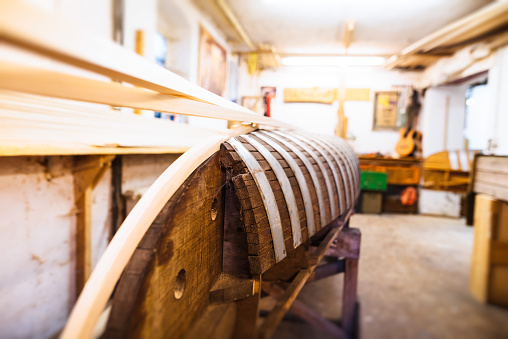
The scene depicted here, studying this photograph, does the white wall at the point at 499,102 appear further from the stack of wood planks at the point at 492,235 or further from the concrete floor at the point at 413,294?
the stack of wood planks at the point at 492,235

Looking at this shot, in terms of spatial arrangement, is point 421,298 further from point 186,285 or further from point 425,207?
point 425,207

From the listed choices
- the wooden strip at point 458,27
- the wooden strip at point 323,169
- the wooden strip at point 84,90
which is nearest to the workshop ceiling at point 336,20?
the wooden strip at point 458,27

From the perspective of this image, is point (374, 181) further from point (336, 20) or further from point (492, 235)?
point (492, 235)

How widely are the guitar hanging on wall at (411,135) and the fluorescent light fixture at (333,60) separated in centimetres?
156

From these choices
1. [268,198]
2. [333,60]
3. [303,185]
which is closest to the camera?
[268,198]

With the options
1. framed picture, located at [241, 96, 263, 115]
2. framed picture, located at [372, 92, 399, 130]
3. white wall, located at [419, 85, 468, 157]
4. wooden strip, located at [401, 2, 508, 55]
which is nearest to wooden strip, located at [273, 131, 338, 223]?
wooden strip, located at [401, 2, 508, 55]

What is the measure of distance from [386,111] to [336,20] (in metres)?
3.82

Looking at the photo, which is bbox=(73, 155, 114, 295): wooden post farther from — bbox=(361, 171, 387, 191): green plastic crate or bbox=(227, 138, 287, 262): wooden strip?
bbox=(361, 171, 387, 191): green plastic crate

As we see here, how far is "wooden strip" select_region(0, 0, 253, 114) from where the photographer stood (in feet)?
1.09

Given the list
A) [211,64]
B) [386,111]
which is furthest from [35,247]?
[386,111]

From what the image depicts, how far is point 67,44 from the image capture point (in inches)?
15.6

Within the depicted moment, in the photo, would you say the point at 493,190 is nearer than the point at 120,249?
No

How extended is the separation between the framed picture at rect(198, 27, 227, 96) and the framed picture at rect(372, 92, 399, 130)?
4.94 m

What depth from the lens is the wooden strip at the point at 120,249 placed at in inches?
22.4
